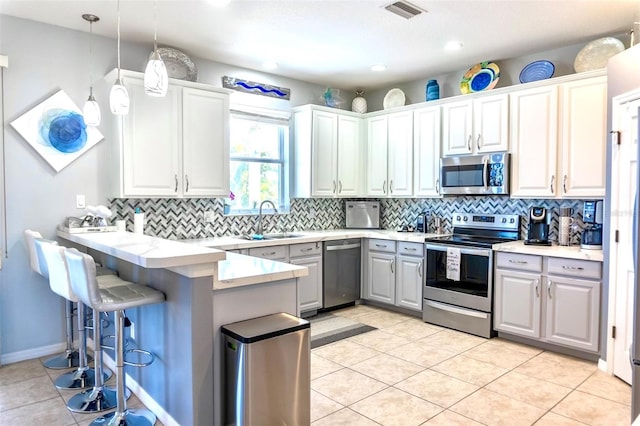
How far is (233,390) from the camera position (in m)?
2.23

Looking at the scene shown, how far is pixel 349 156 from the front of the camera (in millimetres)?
5297

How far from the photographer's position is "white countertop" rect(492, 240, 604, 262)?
3.35 metres

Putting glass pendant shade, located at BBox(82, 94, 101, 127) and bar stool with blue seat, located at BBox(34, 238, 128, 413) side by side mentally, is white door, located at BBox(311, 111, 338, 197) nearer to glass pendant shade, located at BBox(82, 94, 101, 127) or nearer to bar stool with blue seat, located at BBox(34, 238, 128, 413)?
glass pendant shade, located at BBox(82, 94, 101, 127)

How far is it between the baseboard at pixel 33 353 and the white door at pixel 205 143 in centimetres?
166

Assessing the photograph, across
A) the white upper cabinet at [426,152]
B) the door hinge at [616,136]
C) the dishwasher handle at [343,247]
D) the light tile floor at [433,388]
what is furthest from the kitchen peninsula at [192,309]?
the white upper cabinet at [426,152]

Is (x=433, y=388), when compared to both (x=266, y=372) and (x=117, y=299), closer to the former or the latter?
(x=266, y=372)

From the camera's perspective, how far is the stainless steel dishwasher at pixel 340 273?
476 cm

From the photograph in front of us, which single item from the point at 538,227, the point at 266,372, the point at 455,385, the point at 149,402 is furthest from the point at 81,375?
the point at 538,227

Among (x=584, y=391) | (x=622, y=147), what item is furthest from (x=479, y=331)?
(x=622, y=147)

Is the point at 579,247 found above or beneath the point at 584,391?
above

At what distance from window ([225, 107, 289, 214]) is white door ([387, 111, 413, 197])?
1237 mm

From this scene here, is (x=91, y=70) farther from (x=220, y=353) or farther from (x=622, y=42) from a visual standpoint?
(x=622, y=42)

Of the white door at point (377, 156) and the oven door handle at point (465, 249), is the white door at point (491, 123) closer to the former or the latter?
the oven door handle at point (465, 249)

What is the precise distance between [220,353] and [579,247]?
3.16 m
